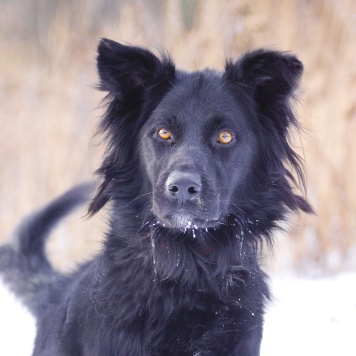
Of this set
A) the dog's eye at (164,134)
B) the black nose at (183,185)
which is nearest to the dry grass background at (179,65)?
the dog's eye at (164,134)

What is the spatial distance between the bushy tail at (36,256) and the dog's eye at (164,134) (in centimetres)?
115

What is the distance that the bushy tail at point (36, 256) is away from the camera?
453cm

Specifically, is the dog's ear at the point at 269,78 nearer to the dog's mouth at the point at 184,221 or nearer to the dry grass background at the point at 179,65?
the dog's mouth at the point at 184,221

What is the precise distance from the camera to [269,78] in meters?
3.67

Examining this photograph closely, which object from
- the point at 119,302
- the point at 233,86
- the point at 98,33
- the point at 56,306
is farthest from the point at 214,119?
the point at 98,33

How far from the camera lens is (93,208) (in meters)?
3.99

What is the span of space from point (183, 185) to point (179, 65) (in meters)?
5.02

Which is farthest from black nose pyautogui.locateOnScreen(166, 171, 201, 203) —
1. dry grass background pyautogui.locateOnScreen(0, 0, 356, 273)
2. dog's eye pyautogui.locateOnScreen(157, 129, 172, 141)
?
dry grass background pyautogui.locateOnScreen(0, 0, 356, 273)

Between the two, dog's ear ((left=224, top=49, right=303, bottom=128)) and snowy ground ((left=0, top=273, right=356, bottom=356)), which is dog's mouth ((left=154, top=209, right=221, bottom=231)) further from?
snowy ground ((left=0, top=273, right=356, bottom=356))

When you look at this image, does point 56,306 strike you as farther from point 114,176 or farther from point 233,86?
point 233,86

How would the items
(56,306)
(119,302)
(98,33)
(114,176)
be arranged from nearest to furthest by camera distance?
(119,302), (114,176), (56,306), (98,33)

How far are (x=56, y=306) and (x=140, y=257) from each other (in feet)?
3.35

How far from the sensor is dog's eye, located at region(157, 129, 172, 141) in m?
3.63

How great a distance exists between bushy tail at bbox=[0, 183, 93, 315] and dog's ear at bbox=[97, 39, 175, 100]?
1.09 meters
